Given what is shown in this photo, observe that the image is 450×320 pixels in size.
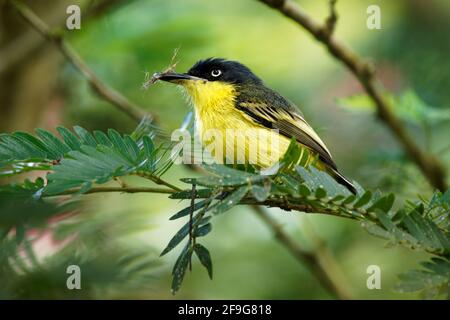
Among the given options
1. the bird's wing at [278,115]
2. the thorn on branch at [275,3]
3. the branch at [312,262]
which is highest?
the thorn on branch at [275,3]

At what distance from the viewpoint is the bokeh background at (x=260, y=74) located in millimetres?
3637

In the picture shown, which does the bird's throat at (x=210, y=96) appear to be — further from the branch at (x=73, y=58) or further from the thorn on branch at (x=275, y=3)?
the thorn on branch at (x=275, y=3)

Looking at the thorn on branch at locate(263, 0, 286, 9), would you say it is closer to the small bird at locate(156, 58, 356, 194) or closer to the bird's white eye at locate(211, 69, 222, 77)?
the small bird at locate(156, 58, 356, 194)

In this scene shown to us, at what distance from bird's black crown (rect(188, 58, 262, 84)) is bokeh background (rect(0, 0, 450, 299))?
11.1 inches

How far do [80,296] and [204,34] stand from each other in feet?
7.20

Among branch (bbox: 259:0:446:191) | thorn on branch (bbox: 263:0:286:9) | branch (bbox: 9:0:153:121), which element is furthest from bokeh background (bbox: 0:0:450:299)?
thorn on branch (bbox: 263:0:286:9)

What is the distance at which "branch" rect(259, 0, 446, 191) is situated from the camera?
320 cm

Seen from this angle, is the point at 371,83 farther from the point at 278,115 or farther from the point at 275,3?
the point at 275,3

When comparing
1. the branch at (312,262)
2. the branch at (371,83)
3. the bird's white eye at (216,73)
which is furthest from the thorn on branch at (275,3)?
the branch at (312,262)

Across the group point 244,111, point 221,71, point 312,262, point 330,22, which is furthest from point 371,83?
point 312,262

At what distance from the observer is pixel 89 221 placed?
7.52ft

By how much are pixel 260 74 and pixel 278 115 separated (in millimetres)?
1274

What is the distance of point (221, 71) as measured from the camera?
3.64m
